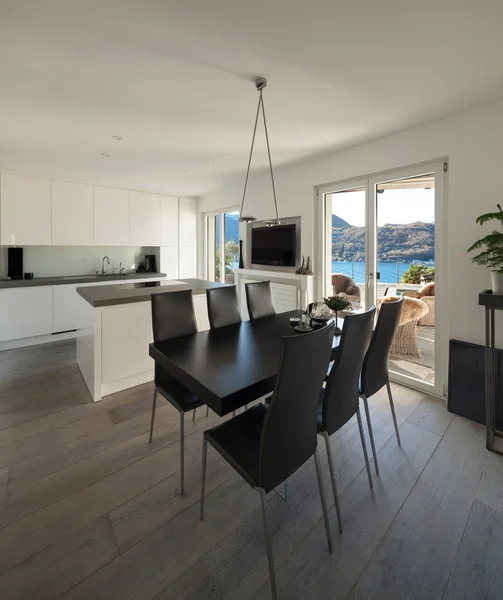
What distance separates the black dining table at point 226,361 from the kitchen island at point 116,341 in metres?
1.08

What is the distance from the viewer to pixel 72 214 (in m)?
4.82

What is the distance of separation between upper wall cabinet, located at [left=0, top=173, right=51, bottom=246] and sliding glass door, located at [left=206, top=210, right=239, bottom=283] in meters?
2.82

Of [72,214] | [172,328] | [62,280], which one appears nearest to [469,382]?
[172,328]

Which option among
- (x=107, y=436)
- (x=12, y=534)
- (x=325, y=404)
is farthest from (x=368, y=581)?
(x=107, y=436)

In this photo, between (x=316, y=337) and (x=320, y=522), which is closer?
(x=316, y=337)

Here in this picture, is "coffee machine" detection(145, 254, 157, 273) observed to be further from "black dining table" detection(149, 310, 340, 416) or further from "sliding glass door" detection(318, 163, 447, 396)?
"black dining table" detection(149, 310, 340, 416)

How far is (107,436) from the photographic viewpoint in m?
2.28

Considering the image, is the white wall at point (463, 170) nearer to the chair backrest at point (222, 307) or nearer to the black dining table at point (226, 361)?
the black dining table at point (226, 361)

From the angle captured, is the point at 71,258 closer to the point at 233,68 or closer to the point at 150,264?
the point at 150,264

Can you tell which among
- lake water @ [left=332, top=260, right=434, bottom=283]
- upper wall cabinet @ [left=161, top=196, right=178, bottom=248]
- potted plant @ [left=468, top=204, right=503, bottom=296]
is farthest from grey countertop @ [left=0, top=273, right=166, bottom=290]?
potted plant @ [left=468, top=204, right=503, bottom=296]

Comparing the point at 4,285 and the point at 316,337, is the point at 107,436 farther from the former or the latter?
the point at 4,285

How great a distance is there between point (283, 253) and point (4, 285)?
3878 millimetres

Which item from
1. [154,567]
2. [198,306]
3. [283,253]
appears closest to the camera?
[154,567]

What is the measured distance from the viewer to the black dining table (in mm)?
1337
